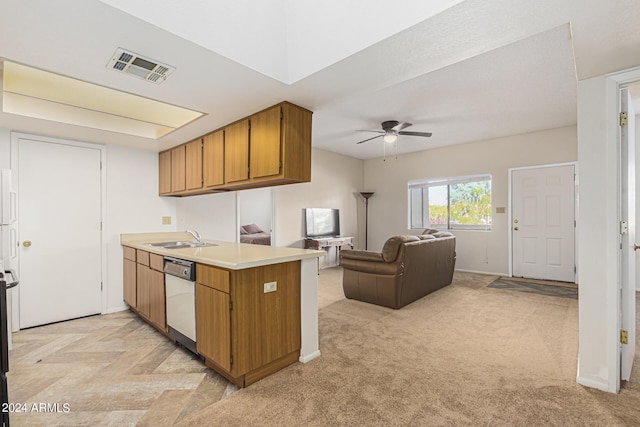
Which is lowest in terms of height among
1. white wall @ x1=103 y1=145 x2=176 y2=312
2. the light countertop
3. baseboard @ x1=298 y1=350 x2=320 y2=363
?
baseboard @ x1=298 y1=350 x2=320 y2=363

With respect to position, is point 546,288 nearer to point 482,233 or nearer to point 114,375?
point 482,233

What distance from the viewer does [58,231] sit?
3.47 metres

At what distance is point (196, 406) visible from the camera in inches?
73.2

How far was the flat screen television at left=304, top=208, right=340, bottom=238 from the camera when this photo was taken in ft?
20.2

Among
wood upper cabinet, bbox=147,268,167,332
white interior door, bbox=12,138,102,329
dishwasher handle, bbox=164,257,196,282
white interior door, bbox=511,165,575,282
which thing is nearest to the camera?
dishwasher handle, bbox=164,257,196,282

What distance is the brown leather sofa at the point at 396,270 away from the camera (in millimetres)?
3629

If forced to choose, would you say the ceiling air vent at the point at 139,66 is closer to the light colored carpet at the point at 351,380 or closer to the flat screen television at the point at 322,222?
the light colored carpet at the point at 351,380

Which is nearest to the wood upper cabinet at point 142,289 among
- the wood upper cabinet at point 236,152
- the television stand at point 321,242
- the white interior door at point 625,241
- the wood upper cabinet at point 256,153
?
the wood upper cabinet at point 256,153

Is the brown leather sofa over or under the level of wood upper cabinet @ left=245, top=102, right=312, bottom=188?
under

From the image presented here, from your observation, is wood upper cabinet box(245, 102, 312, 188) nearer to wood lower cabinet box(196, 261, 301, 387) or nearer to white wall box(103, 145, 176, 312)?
wood lower cabinet box(196, 261, 301, 387)

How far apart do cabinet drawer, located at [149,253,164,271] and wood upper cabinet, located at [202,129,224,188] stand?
94 centimetres

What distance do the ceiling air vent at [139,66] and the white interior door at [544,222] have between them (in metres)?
5.86

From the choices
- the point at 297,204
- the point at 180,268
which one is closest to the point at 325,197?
the point at 297,204

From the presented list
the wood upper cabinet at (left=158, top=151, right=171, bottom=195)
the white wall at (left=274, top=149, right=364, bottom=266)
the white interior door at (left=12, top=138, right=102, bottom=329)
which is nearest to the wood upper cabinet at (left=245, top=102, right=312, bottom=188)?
the wood upper cabinet at (left=158, top=151, right=171, bottom=195)
